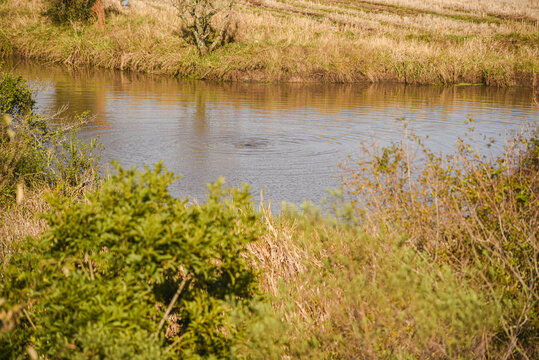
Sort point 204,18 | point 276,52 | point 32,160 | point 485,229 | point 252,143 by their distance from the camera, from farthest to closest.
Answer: point 204,18 < point 276,52 < point 252,143 < point 32,160 < point 485,229

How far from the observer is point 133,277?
290cm

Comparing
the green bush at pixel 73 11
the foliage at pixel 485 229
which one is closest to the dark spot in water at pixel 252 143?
the foliage at pixel 485 229

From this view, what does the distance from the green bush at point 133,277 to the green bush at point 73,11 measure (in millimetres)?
30312

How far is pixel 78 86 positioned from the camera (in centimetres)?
2034

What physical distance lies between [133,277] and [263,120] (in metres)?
12.5

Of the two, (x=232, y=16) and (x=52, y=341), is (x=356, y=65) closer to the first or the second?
(x=232, y=16)

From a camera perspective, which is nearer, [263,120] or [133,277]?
[133,277]

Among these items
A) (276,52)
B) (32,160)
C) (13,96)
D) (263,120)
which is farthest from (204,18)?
(32,160)

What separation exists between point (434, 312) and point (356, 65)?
23.7 m

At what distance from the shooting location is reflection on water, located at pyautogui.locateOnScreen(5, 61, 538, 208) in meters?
10.5

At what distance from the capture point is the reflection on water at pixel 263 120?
10.5 meters

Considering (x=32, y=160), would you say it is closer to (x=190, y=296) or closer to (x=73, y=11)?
(x=190, y=296)

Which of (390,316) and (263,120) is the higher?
(263,120)

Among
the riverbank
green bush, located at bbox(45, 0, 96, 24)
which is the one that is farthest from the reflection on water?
green bush, located at bbox(45, 0, 96, 24)
